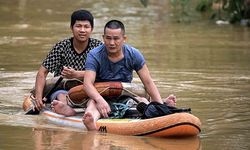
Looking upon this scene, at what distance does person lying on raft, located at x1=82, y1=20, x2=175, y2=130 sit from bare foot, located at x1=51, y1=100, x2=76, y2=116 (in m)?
0.42

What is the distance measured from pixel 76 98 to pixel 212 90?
3427mm

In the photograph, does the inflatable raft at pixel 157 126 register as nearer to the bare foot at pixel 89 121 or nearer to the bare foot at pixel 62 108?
the bare foot at pixel 89 121

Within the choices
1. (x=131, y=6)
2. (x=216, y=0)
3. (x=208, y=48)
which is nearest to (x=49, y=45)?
(x=208, y=48)

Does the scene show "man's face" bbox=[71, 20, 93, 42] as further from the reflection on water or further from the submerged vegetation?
the submerged vegetation

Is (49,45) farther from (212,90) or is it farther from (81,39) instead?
(81,39)

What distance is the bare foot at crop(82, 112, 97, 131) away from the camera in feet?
26.4

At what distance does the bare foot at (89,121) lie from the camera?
8.05 m

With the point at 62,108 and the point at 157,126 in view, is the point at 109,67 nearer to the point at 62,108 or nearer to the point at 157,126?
the point at 62,108

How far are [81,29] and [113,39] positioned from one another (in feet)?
2.74

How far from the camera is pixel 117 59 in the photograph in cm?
841

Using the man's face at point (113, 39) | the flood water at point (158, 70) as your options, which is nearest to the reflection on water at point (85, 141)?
the flood water at point (158, 70)

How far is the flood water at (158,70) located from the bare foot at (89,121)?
131 millimetres

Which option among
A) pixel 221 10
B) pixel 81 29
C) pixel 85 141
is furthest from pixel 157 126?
pixel 221 10

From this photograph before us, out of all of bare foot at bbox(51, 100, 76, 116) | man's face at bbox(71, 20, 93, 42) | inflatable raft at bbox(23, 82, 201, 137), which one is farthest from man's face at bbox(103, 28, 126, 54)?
bare foot at bbox(51, 100, 76, 116)
